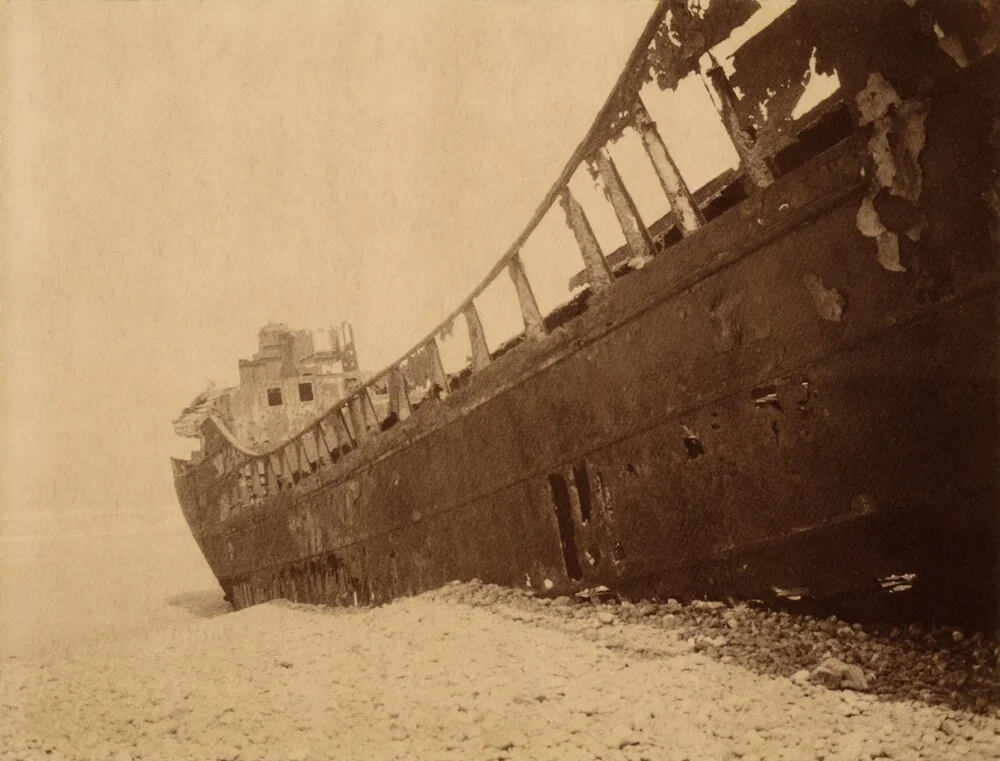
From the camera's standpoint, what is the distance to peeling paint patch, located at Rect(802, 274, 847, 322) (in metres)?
2.70

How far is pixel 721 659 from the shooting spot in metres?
2.86

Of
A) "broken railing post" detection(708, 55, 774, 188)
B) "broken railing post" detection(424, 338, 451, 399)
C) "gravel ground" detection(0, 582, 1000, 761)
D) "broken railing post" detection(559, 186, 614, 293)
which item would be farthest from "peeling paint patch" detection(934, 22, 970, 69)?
"broken railing post" detection(424, 338, 451, 399)

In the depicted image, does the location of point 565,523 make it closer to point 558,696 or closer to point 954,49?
point 558,696

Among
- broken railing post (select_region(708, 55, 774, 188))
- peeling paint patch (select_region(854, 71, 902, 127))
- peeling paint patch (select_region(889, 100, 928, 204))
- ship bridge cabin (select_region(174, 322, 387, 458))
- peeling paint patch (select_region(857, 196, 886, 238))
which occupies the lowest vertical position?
peeling paint patch (select_region(857, 196, 886, 238))

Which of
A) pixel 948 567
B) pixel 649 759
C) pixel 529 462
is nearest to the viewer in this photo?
pixel 649 759

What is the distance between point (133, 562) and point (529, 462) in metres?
45.8

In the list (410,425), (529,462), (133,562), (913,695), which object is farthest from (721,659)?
(133,562)

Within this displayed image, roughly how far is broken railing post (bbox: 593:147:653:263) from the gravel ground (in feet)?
6.63

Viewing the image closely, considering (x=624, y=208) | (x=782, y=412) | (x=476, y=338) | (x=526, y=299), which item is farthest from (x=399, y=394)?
(x=782, y=412)

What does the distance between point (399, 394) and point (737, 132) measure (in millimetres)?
4027

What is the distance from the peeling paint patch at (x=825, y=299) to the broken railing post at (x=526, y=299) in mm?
1850

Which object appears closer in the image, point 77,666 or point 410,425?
point 77,666

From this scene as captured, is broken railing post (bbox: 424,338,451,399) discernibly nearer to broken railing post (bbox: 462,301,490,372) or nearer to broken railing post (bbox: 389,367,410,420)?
broken railing post (bbox: 462,301,490,372)

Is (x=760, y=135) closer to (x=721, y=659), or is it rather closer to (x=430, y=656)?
(x=721, y=659)
